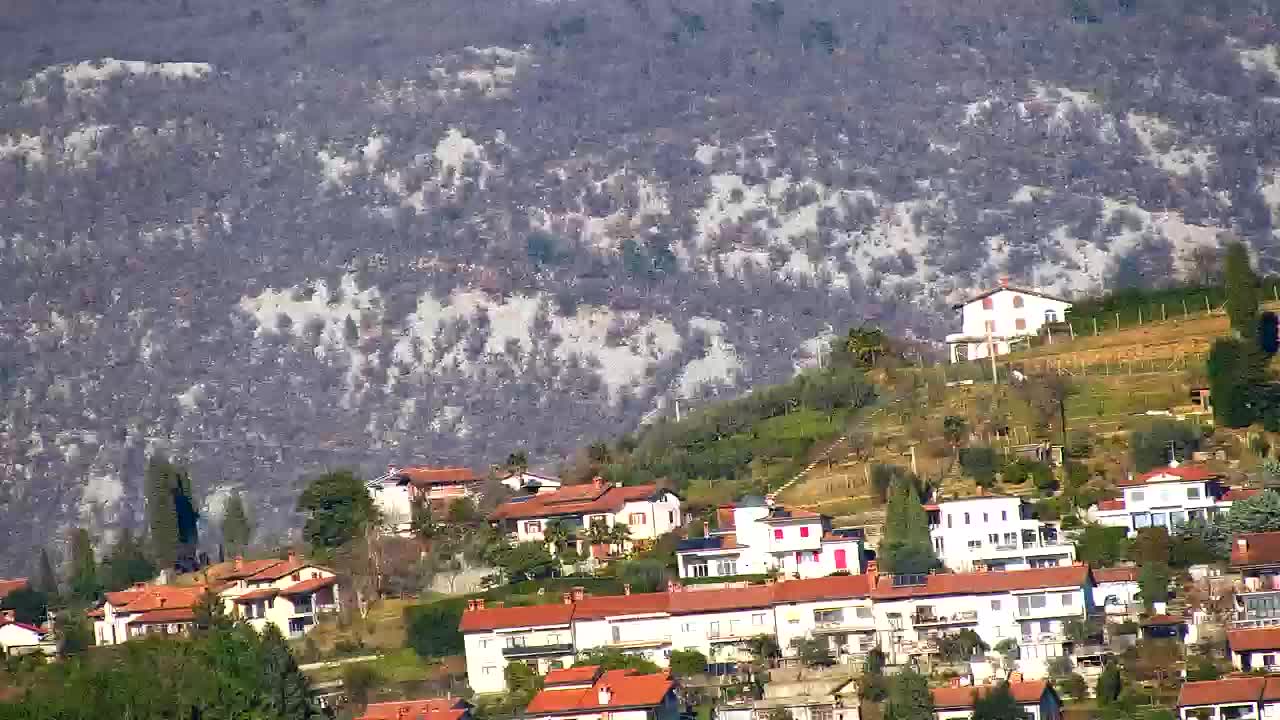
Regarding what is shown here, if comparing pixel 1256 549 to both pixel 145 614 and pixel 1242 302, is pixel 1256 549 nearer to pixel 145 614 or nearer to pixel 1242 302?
pixel 1242 302

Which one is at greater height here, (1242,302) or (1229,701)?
(1242,302)

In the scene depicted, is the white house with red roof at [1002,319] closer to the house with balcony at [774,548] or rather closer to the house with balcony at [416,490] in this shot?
the house with balcony at [416,490]

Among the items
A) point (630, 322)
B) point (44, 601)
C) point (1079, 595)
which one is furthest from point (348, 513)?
point (630, 322)

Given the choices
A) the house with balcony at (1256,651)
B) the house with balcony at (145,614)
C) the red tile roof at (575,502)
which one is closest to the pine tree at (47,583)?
the house with balcony at (145,614)

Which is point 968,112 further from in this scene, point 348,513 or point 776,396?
point 348,513

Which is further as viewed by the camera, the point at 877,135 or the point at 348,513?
the point at 877,135

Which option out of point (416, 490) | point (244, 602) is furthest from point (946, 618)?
point (416, 490)
